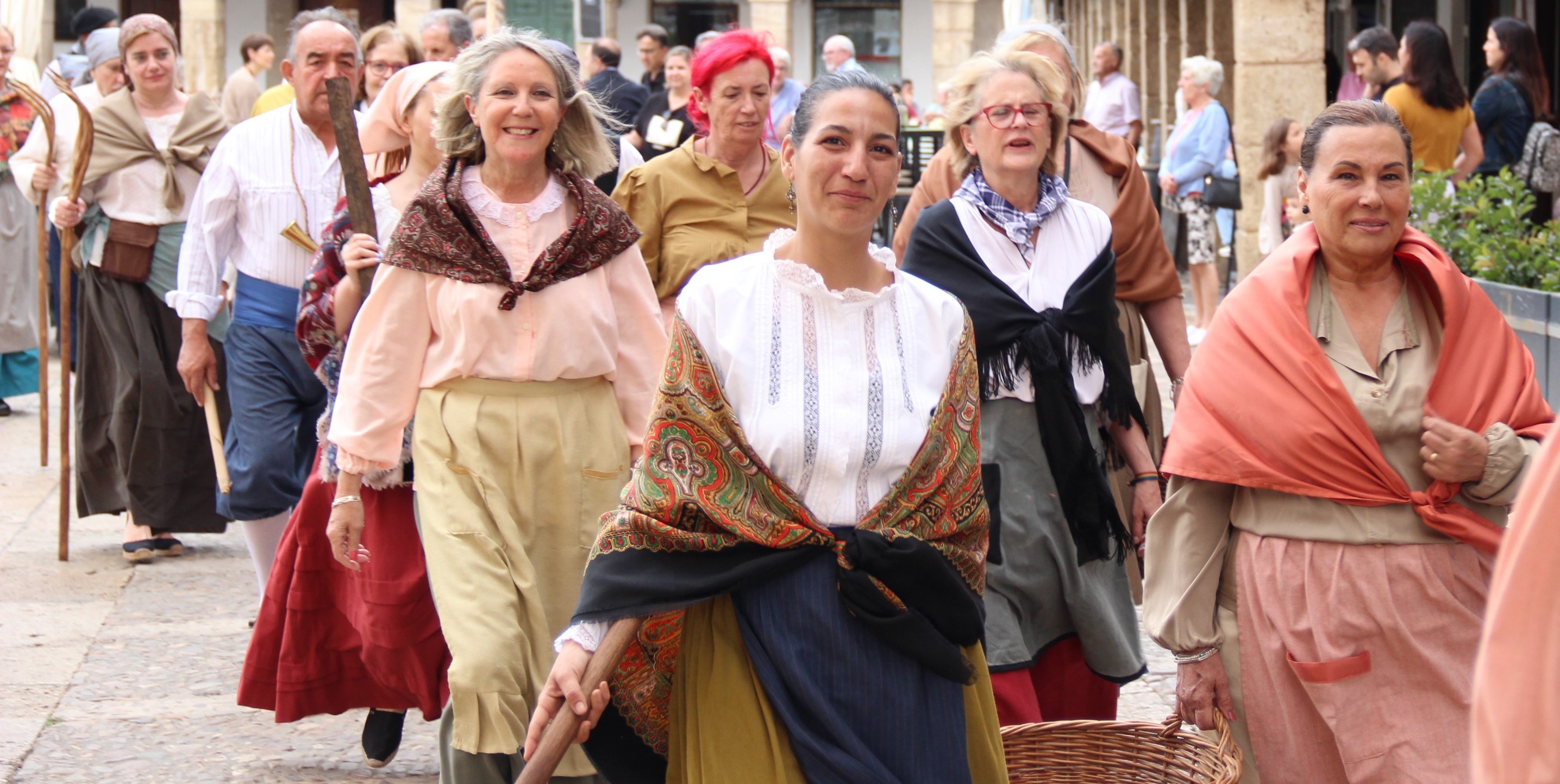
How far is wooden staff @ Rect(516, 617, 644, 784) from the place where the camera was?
2.73 meters

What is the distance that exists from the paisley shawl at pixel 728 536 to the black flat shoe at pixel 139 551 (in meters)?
5.32

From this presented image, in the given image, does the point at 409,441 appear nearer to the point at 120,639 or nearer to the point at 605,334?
the point at 605,334

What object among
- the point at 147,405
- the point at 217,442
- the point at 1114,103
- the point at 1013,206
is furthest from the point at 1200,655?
the point at 1114,103

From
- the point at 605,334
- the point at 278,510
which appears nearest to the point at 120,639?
the point at 278,510

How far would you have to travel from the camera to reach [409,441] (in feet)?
14.2

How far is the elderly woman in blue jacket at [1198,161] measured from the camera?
1320cm

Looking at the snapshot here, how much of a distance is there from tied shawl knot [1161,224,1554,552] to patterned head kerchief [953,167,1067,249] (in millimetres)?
893

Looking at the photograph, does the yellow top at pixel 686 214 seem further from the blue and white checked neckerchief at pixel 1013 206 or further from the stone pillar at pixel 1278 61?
the stone pillar at pixel 1278 61

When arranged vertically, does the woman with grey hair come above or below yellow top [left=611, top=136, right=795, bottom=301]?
below

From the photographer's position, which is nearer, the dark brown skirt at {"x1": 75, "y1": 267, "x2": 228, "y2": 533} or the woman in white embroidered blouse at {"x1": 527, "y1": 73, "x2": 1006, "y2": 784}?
the woman in white embroidered blouse at {"x1": 527, "y1": 73, "x2": 1006, "y2": 784}

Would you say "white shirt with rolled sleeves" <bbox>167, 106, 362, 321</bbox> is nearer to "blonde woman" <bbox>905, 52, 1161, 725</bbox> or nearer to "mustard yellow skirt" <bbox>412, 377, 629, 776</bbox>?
"mustard yellow skirt" <bbox>412, 377, 629, 776</bbox>

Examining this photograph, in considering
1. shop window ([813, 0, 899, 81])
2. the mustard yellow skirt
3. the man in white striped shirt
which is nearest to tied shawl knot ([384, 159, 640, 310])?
the mustard yellow skirt

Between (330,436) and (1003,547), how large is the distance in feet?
5.27

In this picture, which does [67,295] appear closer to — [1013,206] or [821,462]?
[1013,206]
